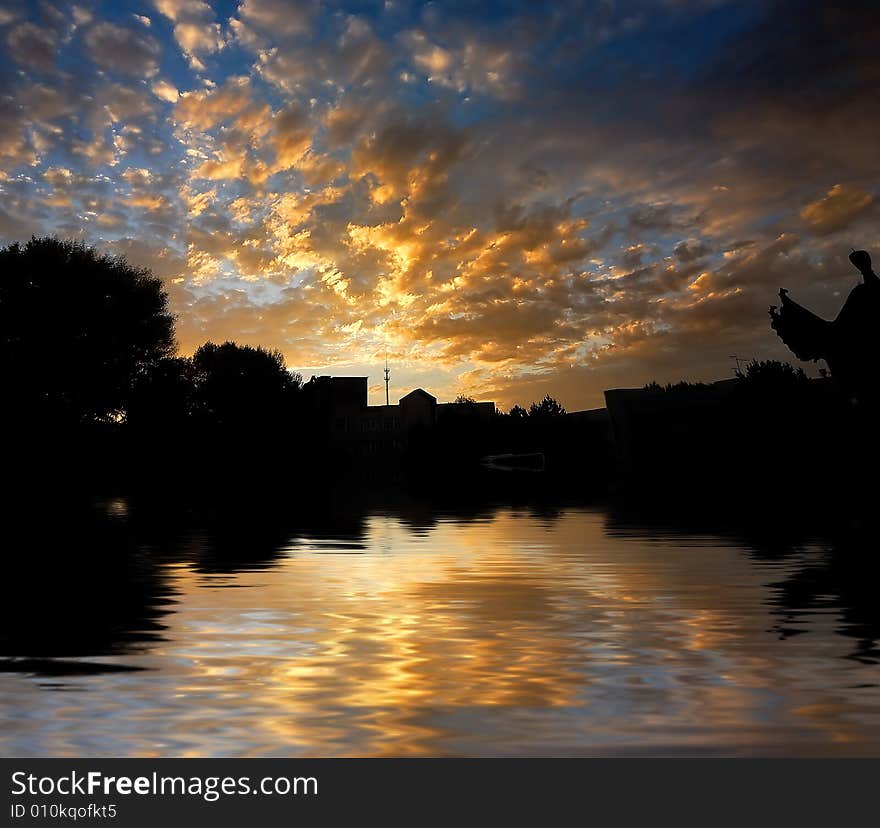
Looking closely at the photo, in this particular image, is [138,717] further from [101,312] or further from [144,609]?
[101,312]

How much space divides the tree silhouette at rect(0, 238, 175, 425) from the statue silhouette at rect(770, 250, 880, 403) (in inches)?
1411

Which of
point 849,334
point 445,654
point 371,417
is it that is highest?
point 371,417

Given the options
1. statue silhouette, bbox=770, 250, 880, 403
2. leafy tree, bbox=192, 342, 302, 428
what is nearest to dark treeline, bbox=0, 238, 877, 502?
leafy tree, bbox=192, 342, 302, 428

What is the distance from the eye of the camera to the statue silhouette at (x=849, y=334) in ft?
51.7

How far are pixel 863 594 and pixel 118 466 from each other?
4204 centimetres

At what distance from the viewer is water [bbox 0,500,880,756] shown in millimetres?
4559

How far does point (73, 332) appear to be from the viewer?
46094 millimetres

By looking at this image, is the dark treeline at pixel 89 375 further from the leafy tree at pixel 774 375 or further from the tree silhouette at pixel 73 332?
the leafy tree at pixel 774 375

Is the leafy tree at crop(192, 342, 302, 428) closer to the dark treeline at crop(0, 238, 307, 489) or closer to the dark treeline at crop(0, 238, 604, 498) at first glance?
the dark treeline at crop(0, 238, 604, 498)

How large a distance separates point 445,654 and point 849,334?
11.9 metres

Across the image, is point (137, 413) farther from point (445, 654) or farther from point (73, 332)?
point (445, 654)

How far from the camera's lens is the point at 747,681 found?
5613mm

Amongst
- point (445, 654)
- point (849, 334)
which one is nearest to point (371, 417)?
point (849, 334)

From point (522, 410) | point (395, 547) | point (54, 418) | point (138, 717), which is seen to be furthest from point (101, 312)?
point (522, 410)
